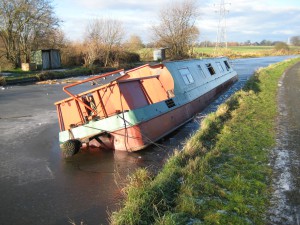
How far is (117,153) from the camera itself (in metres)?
8.84

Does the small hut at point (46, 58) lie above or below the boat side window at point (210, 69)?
above

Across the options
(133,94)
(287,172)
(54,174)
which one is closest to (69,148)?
(54,174)

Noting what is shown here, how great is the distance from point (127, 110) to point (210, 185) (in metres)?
4.37

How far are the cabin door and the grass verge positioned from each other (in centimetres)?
222

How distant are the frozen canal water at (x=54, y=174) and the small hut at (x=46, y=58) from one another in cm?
2261

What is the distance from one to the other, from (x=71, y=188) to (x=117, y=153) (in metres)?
2.31

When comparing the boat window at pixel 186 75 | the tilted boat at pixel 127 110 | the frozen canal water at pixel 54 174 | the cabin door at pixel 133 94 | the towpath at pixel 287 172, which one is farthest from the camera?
the boat window at pixel 186 75

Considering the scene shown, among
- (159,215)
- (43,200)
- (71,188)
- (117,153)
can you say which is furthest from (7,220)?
(117,153)

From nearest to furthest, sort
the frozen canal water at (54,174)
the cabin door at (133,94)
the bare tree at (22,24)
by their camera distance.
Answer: the frozen canal water at (54,174) < the cabin door at (133,94) < the bare tree at (22,24)

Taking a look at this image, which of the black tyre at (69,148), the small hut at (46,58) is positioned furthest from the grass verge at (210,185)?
the small hut at (46,58)

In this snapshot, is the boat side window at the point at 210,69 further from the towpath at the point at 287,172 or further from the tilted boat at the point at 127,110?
the towpath at the point at 287,172

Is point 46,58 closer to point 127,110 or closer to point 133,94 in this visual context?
point 133,94

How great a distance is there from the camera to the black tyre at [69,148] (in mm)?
8570

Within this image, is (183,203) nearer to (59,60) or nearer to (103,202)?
(103,202)
